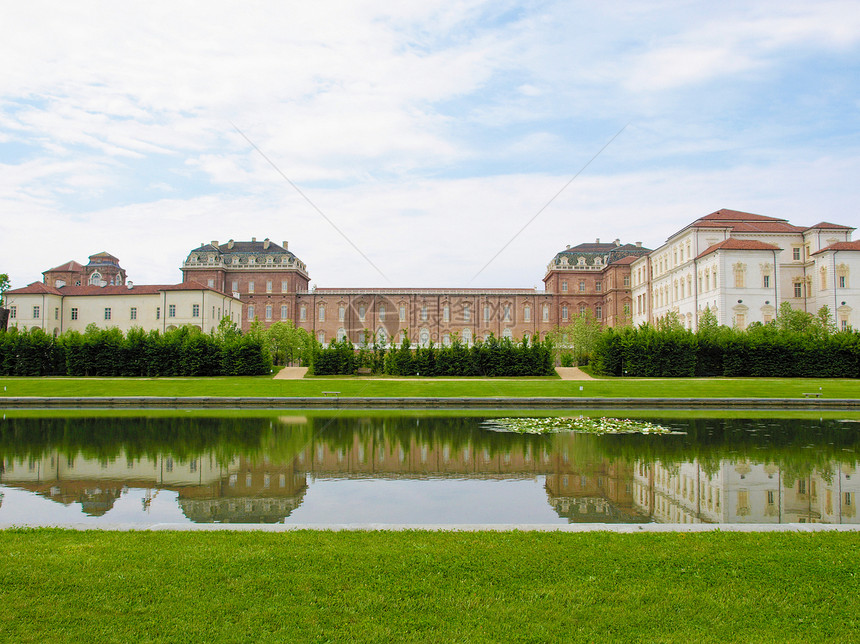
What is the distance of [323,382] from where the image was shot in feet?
113

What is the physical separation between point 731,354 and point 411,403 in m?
22.9

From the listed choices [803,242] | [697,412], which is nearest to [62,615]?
[697,412]

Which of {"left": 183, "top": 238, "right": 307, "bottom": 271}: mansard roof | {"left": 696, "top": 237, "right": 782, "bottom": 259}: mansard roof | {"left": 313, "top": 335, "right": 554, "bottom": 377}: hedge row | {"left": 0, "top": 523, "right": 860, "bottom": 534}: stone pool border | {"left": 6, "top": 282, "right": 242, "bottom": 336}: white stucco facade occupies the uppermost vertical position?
{"left": 183, "top": 238, "right": 307, "bottom": 271}: mansard roof

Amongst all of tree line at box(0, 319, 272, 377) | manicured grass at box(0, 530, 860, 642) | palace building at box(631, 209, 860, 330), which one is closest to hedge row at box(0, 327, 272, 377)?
tree line at box(0, 319, 272, 377)

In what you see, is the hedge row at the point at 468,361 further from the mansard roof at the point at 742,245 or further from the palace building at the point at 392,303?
the palace building at the point at 392,303

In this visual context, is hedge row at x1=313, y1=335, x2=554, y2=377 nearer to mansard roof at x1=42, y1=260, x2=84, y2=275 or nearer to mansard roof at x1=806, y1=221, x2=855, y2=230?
mansard roof at x1=806, y1=221, x2=855, y2=230

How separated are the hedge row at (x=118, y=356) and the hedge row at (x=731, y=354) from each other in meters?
23.3

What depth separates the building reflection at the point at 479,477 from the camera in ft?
28.2

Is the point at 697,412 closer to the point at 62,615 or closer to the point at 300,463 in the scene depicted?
the point at 300,463

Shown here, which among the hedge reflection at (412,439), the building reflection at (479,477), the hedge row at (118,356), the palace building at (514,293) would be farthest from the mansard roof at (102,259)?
the building reflection at (479,477)

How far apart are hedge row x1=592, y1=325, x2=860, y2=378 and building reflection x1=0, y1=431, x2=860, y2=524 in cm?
2600

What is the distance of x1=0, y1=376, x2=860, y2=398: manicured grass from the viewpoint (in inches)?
1156

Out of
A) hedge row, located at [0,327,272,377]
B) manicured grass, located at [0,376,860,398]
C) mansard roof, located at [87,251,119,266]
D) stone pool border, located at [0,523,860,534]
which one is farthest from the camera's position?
mansard roof, located at [87,251,119,266]

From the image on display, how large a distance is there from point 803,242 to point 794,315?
15.2m
